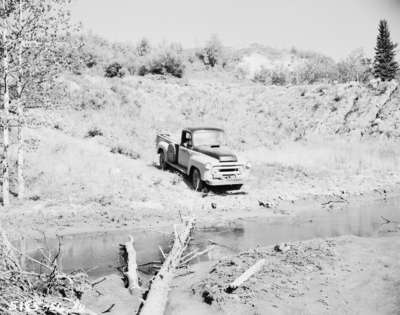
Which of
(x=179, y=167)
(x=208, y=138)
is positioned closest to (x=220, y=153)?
(x=208, y=138)

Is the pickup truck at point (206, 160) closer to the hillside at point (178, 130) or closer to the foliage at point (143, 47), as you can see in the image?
the hillside at point (178, 130)

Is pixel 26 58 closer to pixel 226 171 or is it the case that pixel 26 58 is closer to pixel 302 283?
pixel 226 171

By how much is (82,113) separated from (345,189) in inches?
654

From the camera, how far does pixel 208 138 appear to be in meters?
A: 16.8

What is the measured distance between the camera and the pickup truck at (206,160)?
1525 centimetres

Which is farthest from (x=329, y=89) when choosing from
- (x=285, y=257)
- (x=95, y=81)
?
(x=285, y=257)

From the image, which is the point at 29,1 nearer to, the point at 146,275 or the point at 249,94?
the point at 146,275

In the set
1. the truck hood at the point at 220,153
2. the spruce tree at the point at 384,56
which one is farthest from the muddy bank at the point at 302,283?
the spruce tree at the point at 384,56

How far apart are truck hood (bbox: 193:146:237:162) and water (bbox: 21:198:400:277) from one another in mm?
2564

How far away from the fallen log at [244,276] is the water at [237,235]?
216 centimetres

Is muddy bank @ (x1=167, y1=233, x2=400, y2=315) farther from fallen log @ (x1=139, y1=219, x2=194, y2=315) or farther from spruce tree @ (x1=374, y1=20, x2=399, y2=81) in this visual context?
spruce tree @ (x1=374, y1=20, x2=399, y2=81)

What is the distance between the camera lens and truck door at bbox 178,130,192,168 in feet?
54.5

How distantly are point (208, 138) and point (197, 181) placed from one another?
5.91 feet

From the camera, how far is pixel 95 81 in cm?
3406
